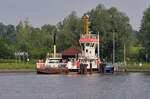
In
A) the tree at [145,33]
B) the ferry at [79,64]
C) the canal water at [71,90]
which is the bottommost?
the canal water at [71,90]

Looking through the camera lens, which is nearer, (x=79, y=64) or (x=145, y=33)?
(x=79, y=64)

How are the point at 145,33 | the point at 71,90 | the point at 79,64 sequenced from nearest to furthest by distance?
the point at 71,90, the point at 79,64, the point at 145,33

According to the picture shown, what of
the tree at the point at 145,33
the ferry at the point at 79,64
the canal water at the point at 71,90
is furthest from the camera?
the tree at the point at 145,33

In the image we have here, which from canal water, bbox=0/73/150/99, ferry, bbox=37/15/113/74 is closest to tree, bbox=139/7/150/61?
ferry, bbox=37/15/113/74

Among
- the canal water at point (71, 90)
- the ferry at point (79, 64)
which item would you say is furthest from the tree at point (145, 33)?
the canal water at point (71, 90)

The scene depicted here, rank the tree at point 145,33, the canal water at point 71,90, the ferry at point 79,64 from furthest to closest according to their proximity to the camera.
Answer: the tree at point 145,33
the ferry at point 79,64
the canal water at point 71,90

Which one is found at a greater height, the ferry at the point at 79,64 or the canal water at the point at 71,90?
the ferry at the point at 79,64

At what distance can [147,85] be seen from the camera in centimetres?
7294

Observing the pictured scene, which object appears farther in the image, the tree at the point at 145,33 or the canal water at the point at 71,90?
the tree at the point at 145,33

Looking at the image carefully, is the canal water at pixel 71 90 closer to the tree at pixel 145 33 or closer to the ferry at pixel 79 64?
the ferry at pixel 79 64

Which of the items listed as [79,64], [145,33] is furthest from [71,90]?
[145,33]

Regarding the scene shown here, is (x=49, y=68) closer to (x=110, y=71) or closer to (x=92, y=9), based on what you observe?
(x=110, y=71)

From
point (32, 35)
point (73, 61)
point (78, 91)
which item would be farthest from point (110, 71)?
point (32, 35)

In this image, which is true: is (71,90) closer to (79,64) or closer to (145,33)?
(79,64)
